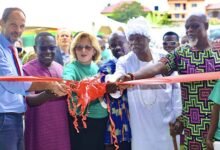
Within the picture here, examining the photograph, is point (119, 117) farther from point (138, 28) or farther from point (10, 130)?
point (10, 130)

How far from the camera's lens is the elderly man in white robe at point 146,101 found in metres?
4.19

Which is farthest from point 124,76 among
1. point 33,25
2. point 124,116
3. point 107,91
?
point 33,25

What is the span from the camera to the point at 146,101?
4180 mm

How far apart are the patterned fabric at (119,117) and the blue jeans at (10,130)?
935 mm

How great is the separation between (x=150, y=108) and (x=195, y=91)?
1.99ft

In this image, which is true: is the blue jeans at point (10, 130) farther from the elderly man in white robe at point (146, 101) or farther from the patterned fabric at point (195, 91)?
the patterned fabric at point (195, 91)

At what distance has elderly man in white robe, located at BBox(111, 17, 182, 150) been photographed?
165 inches

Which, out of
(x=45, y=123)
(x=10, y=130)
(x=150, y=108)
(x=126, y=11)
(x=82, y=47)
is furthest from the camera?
(x=126, y=11)

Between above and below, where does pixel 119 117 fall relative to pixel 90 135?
above

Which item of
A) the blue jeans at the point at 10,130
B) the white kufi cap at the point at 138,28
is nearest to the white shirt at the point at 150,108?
the white kufi cap at the point at 138,28

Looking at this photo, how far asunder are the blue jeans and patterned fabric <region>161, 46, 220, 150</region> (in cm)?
152

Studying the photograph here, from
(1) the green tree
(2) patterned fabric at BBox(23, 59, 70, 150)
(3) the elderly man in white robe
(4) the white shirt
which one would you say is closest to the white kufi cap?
(3) the elderly man in white robe

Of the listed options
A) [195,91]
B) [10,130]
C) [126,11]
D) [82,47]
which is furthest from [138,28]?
[126,11]

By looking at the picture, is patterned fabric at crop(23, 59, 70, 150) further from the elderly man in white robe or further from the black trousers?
the elderly man in white robe
